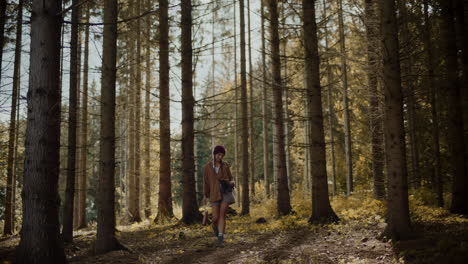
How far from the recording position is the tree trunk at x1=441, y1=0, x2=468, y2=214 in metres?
9.58

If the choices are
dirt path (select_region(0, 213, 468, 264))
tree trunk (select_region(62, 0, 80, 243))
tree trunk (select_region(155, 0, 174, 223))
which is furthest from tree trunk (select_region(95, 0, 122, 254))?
tree trunk (select_region(155, 0, 174, 223))

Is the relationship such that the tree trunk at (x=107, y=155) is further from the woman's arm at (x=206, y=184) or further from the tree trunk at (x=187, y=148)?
the tree trunk at (x=187, y=148)

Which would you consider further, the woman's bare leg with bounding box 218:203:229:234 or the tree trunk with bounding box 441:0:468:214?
the tree trunk with bounding box 441:0:468:214

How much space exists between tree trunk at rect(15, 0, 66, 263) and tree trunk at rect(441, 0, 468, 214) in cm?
938

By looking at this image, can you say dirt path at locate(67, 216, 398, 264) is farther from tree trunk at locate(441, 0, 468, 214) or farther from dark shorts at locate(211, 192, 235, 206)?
tree trunk at locate(441, 0, 468, 214)

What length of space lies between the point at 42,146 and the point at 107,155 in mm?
1883

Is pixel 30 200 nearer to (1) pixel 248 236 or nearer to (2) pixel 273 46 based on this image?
(1) pixel 248 236

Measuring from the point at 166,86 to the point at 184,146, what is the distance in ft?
11.2

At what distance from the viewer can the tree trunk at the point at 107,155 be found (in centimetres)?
715

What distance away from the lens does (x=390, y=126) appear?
262 inches

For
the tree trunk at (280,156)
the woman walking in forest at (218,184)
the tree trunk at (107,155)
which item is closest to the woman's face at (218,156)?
the woman walking in forest at (218,184)

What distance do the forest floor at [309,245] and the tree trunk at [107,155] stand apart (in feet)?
1.25

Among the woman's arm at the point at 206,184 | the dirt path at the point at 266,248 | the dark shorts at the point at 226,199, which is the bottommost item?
the dirt path at the point at 266,248

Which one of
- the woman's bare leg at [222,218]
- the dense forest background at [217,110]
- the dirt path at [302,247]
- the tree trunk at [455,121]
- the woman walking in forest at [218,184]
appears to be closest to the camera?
the dirt path at [302,247]
